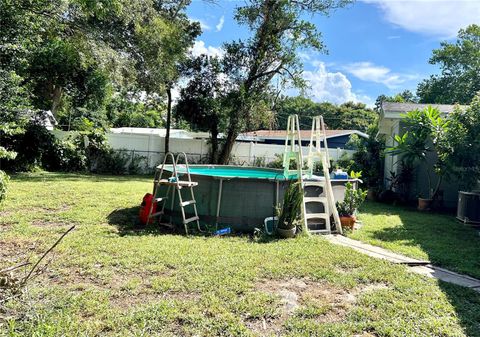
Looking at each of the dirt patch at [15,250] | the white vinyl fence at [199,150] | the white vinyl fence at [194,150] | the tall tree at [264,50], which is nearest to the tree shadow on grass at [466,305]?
the dirt patch at [15,250]

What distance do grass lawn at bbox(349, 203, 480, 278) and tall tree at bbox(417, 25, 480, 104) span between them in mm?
20525

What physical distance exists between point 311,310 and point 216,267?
135 centimetres

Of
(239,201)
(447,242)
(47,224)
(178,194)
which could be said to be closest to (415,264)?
(447,242)

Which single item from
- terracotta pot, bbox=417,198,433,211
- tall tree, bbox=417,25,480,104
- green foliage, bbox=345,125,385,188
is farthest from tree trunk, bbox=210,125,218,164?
tall tree, bbox=417,25,480,104

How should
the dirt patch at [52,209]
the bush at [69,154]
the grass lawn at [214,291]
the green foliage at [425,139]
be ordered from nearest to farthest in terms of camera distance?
the grass lawn at [214,291] < the dirt patch at [52,209] < the green foliage at [425,139] < the bush at [69,154]

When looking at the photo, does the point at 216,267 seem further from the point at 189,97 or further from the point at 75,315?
the point at 189,97

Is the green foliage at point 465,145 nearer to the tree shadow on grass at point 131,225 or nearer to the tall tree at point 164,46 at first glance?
the tree shadow on grass at point 131,225

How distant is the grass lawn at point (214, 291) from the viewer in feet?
9.22

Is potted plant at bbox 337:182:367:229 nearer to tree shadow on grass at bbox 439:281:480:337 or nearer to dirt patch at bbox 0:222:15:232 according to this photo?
tree shadow on grass at bbox 439:281:480:337

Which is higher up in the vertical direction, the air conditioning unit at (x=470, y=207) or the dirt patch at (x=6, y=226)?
the air conditioning unit at (x=470, y=207)

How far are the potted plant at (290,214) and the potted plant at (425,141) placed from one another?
16.5ft

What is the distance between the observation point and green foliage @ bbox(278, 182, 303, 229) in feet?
19.3

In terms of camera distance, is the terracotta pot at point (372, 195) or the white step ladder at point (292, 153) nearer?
the white step ladder at point (292, 153)

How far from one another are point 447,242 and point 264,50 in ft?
39.0
